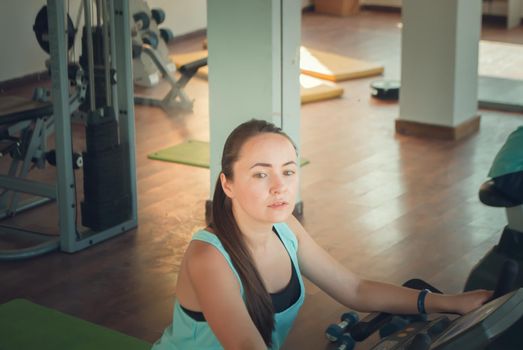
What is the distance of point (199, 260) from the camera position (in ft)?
6.61

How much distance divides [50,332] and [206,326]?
1.55m

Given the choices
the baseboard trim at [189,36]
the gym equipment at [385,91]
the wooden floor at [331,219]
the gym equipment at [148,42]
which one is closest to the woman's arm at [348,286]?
the wooden floor at [331,219]

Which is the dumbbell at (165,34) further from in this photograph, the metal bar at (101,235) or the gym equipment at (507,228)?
the gym equipment at (507,228)

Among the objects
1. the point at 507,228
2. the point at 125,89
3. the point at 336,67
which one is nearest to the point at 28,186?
the point at 125,89

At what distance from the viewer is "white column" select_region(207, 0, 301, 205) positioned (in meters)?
4.30

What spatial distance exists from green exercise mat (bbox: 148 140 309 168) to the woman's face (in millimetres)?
3429

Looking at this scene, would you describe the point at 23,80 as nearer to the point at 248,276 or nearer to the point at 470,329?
the point at 248,276

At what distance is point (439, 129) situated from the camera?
19.5 feet

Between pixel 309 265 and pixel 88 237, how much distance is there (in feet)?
7.35

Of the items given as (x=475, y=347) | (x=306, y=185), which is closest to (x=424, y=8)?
(x=306, y=185)

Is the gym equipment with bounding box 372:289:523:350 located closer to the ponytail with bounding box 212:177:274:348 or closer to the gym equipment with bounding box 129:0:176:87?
the ponytail with bounding box 212:177:274:348

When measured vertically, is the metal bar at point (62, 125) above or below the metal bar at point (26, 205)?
above

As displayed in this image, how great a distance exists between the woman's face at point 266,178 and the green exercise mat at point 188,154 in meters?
3.43

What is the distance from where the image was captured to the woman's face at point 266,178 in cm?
195
